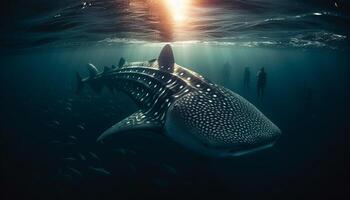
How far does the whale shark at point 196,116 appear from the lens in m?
4.12

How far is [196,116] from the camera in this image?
476cm

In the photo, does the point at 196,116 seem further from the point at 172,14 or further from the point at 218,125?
the point at 172,14

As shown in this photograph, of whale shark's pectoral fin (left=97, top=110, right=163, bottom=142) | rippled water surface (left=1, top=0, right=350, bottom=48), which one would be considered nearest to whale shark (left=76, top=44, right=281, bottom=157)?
whale shark's pectoral fin (left=97, top=110, right=163, bottom=142)

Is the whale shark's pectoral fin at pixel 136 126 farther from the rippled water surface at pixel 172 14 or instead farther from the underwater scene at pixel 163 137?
the rippled water surface at pixel 172 14

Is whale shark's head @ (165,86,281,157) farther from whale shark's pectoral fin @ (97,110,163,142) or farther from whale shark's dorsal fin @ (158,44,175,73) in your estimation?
whale shark's dorsal fin @ (158,44,175,73)

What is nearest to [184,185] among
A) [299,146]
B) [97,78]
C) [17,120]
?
[97,78]

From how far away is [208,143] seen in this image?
4.07 meters

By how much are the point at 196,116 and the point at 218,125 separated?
1.46 feet

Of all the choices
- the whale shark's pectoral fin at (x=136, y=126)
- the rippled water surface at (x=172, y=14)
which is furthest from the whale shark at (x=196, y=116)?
the rippled water surface at (x=172, y=14)

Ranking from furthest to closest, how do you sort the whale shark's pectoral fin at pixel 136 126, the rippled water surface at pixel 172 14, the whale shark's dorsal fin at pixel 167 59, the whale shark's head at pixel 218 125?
the rippled water surface at pixel 172 14
the whale shark's dorsal fin at pixel 167 59
the whale shark's pectoral fin at pixel 136 126
the whale shark's head at pixel 218 125

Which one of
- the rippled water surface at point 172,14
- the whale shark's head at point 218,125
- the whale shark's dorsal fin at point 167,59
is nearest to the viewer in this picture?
the whale shark's head at point 218,125

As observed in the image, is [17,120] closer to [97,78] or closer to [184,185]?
[97,78]

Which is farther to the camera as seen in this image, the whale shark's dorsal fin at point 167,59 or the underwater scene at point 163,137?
the whale shark's dorsal fin at point 167,59

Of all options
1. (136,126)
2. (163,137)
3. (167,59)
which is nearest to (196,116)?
(136,126)
